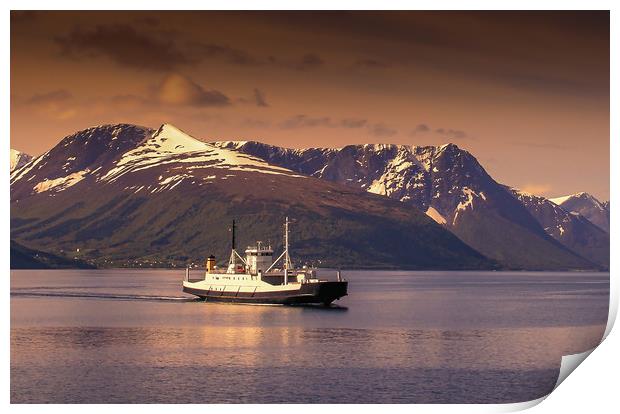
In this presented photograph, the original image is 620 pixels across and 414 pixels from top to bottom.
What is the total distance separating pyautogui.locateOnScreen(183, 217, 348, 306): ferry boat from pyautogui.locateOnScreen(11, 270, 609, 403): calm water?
1493mm

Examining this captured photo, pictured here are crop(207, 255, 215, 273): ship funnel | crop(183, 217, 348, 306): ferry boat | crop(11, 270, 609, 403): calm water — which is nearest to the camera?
crop(11, 270, 609, 403): calm water

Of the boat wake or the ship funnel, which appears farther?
the boat wake

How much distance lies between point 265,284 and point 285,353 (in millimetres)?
40249

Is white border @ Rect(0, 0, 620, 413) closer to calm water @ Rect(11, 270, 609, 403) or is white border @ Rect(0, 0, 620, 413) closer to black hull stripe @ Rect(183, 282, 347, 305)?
calm water @ Rect(11, 270, 609, 403)

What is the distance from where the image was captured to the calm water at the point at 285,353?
49844 mm

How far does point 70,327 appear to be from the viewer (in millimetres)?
82625

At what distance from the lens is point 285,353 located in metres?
63.7

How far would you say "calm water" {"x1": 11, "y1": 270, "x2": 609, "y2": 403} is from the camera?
49844mm

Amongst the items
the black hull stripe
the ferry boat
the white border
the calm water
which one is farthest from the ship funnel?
the white border

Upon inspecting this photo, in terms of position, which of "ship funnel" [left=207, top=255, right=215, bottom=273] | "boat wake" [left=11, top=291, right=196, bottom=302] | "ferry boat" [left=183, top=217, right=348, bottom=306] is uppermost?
"ship funnel" [left=207, top=255, right=215, bottom=273]
